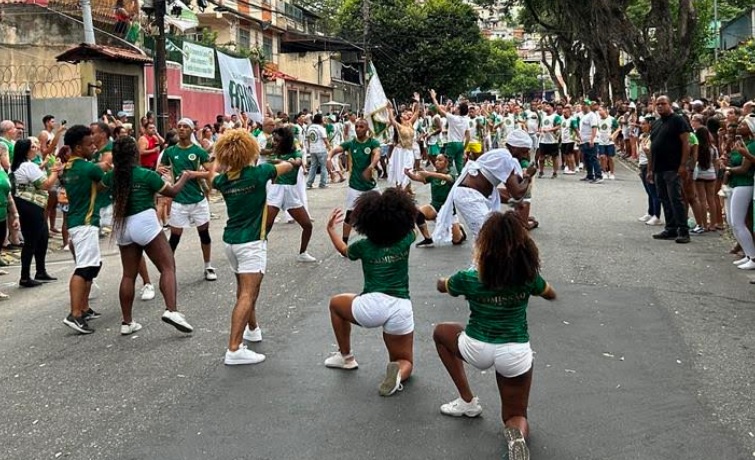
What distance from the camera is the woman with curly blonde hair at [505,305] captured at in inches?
177

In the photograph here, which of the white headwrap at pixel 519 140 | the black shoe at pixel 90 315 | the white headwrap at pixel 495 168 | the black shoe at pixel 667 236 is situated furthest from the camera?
the black shoe at pixel 667 236

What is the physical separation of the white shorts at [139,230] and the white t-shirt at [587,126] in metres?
14.4

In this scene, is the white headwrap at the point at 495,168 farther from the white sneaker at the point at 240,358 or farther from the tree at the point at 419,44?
the tree at the point at 419,44

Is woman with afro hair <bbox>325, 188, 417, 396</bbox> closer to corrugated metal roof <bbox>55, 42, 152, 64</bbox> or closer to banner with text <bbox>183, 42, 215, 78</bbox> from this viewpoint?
corrugated metal roof <bbox>55, 42, 152, 64</bbox>

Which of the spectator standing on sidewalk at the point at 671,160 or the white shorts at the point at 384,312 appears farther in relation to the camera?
the spectator standing on sidewalk at the point at 671,160

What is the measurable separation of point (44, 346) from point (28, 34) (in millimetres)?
16584

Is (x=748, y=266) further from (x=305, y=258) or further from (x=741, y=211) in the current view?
(x=305, y=258)

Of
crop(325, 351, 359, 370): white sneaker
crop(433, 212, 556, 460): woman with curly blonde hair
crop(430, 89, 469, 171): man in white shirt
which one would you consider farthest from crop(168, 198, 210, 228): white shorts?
crop(430, 89, 469, 171): man in white shirt

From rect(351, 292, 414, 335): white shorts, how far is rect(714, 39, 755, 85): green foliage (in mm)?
22462

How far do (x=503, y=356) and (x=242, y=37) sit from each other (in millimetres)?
37221

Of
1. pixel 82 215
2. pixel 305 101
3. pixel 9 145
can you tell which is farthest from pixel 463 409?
pixel 305 101

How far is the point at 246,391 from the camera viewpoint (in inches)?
223

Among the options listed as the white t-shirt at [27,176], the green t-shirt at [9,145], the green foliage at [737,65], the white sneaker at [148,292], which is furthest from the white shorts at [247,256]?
the green foliage at [737,65]

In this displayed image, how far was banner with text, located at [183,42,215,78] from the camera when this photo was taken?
24.5m
